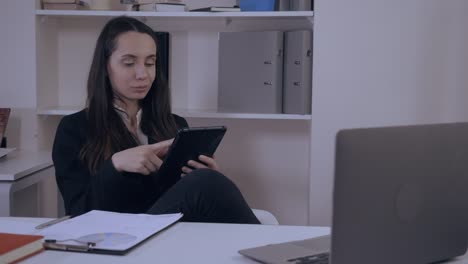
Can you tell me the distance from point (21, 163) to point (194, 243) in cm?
140

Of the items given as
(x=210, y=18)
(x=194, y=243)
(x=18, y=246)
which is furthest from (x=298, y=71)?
(x=18, y=246)

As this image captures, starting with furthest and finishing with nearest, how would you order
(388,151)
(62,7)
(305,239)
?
(62,7), (305,239), (388,151)

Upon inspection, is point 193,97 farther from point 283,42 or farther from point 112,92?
point 112,92

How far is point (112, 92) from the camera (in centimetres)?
204

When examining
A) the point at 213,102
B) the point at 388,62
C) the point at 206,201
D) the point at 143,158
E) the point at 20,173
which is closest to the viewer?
the point at 206,201

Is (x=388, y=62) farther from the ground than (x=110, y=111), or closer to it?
farther from the ground

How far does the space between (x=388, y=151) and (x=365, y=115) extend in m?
1.72

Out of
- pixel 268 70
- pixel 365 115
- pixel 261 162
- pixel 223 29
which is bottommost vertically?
pixel 261 162

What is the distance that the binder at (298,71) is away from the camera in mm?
2488

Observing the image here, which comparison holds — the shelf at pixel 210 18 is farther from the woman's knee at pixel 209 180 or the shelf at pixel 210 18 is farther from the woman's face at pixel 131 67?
the woman's knee at pixel 209 180

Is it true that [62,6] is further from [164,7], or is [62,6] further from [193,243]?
[193,243]

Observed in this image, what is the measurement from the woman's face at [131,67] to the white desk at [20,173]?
48 cm

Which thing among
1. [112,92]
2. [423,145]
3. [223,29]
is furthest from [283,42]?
[423,145]

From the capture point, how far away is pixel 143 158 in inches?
61.9
